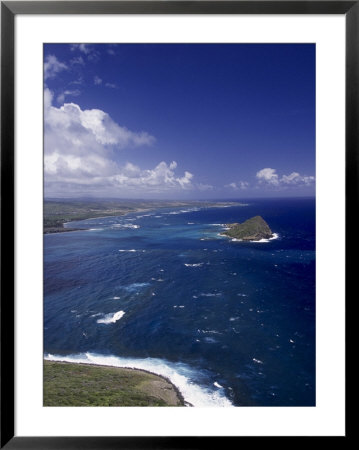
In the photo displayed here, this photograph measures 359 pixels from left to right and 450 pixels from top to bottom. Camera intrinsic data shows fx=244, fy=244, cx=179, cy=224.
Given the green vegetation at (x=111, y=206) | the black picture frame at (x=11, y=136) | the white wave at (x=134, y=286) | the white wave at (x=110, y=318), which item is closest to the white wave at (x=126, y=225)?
the green vegetation at (x=111, y=206)

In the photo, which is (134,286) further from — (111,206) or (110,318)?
(111,206)

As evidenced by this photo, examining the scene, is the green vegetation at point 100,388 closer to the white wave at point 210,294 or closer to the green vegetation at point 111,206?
the white wave at point 210,294

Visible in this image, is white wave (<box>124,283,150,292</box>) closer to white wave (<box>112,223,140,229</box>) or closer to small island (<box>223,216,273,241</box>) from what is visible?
white wave (<box>112,223,140,229</box>)

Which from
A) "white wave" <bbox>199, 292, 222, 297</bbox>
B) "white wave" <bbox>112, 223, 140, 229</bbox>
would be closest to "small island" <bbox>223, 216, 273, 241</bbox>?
"white wave" <bbox>199, 292, 222, 297</bbox>

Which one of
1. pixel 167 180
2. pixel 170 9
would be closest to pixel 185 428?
pixel 167 180

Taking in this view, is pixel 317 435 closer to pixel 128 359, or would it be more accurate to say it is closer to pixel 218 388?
pixel 218 388

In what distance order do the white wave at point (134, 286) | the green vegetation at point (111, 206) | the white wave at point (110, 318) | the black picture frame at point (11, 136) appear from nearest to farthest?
the black picture frame at point (11, 136), the white wave at point (110, 318), the white wave at point (134, 286), the green vegetation at point (111, 206)
